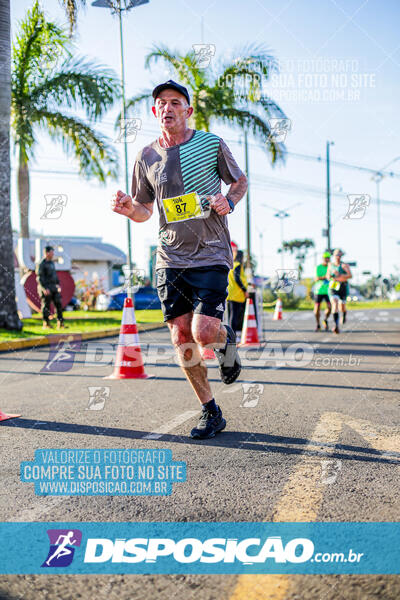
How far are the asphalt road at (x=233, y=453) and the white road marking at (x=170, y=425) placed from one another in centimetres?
1

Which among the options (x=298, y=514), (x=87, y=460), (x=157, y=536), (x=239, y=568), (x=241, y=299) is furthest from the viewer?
(x=241, y=299)

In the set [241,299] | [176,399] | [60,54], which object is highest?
[60,54]

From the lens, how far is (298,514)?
2.42m

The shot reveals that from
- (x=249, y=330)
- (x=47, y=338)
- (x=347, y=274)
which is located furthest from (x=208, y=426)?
(x=347, y=274)

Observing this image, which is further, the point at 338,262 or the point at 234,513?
the point at 338,262

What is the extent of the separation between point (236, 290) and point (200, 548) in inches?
314

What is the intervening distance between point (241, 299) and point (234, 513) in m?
7.79

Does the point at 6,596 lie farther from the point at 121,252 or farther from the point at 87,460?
the point at 121,252

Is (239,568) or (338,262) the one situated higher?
(338,262)

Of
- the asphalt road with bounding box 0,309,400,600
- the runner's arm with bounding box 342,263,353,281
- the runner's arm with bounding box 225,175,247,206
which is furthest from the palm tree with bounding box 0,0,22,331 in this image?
the runner's arm with bounding box 225,175,247,206

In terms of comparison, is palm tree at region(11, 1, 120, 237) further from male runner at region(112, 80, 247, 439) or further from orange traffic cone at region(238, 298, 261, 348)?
male runner at region(112, 80, 247, 439)

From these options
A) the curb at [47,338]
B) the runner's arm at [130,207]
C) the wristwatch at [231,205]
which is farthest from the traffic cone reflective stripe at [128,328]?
the curb at [47,338]

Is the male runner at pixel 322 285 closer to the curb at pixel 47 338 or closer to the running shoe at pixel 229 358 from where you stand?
the curb at pixel 47 338

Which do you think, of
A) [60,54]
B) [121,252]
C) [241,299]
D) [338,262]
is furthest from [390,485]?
[121,252]
